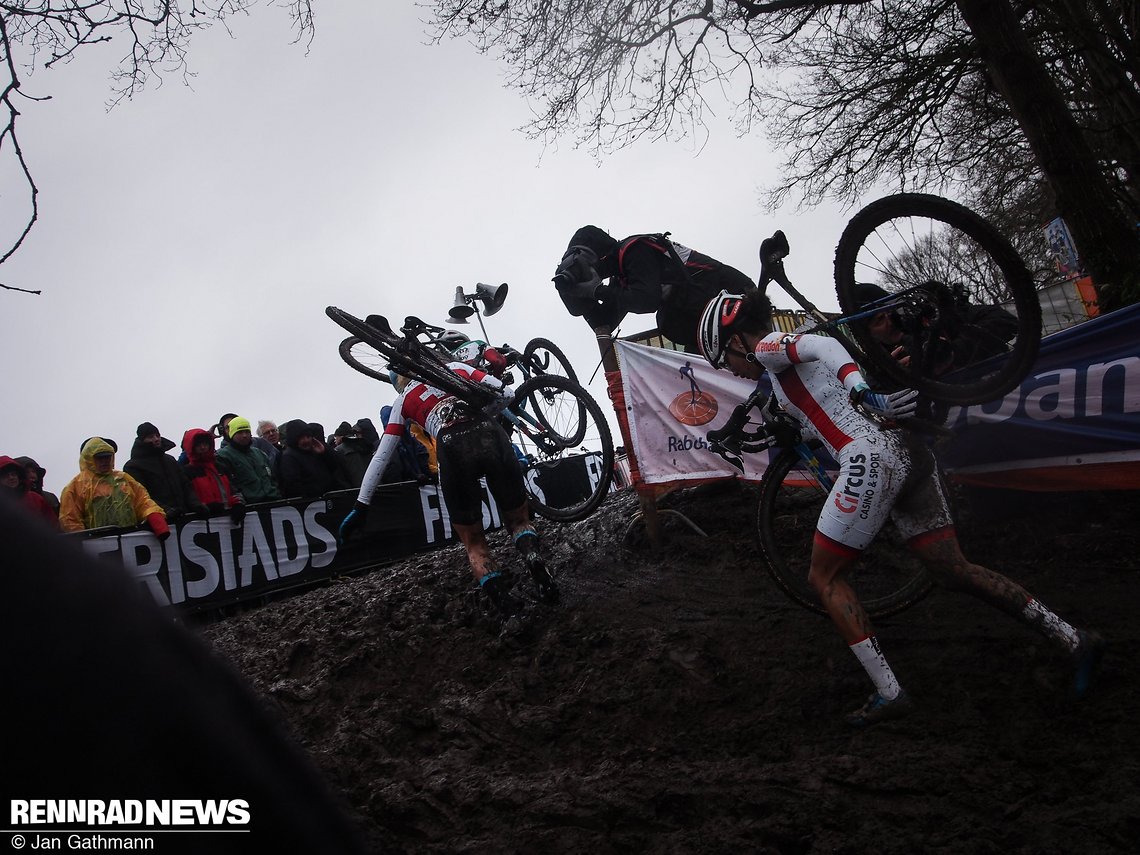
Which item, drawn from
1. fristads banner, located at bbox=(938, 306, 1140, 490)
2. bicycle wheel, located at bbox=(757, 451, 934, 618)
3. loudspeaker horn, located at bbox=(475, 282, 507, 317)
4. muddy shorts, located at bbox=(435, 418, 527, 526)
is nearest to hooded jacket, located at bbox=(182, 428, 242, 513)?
loudspeaker horn, located at bbox=(475, 282, 507, 317)

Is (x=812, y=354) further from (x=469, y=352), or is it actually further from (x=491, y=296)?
(x=491, y=296)

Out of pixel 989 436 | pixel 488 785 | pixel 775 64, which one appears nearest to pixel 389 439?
pixel 488 785

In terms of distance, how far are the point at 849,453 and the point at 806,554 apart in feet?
6.47

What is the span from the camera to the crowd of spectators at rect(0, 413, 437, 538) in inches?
306

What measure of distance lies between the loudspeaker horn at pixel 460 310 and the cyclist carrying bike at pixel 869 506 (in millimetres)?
3600

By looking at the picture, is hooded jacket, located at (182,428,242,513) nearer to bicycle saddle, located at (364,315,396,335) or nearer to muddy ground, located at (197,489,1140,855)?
muddy ground, located at (197,489,1140,855)

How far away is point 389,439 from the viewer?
6348mm

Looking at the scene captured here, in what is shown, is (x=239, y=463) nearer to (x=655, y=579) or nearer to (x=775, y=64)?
(x=655, y=579)

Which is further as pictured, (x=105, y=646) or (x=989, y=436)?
(x=989, y=436)

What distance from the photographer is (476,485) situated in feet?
19.8

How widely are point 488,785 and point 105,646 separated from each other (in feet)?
12.3

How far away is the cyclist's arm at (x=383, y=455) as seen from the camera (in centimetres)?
613

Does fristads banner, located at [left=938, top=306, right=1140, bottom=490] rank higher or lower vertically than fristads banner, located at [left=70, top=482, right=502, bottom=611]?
lower

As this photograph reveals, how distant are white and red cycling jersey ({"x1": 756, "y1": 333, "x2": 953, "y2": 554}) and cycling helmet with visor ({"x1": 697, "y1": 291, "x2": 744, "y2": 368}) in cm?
29
